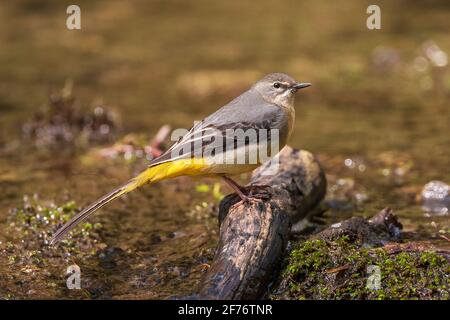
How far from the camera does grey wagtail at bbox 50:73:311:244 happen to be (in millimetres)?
6402

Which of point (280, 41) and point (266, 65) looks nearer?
point (266, 65)

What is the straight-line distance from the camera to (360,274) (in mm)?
5816

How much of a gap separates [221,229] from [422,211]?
113 inches

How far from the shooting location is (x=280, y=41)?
53.8ft

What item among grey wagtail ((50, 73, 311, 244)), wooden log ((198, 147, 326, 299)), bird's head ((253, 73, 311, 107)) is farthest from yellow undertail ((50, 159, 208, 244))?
bird's head ((253, 73, 311, 107))

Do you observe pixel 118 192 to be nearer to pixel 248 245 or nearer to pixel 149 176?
pixel 149 176

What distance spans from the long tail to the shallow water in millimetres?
438

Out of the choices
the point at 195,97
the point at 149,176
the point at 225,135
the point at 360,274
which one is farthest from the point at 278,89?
the point at 195,97

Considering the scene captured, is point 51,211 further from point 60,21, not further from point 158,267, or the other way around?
point 60,21

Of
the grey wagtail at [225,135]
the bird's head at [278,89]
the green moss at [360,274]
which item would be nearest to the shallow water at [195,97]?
the grey wagtail at [225,135]

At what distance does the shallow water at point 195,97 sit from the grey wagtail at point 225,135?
0.75 metres

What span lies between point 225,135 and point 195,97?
673cm

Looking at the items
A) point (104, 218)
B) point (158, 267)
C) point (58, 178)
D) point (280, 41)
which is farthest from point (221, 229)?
point (280, 41)

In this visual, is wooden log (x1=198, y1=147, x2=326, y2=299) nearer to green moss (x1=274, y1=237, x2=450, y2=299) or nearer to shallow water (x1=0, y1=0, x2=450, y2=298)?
green moss (x1=274, y1=237, x2=450, y2=299)
